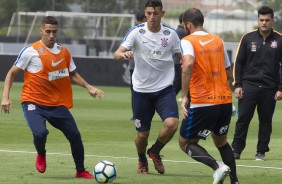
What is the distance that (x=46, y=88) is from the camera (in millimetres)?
12297

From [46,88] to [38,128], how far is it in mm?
537

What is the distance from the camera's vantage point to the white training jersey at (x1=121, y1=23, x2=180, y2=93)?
1251 cm

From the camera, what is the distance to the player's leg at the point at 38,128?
1207cm

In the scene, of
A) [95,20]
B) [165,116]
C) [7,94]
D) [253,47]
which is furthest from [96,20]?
[7,94]

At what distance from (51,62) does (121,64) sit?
22.5 meters

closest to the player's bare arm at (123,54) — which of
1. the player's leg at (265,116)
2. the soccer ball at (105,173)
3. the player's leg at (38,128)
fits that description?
the player's leg at (38,128)

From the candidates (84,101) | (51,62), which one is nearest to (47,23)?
(51,62)

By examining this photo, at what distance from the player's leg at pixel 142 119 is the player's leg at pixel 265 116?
2.38m

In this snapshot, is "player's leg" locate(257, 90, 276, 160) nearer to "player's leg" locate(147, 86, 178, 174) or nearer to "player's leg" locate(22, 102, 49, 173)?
"player's leg" locate(147, 86, 178, 174)

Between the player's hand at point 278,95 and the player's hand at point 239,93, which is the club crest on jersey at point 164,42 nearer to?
the player's hand at point 239,93

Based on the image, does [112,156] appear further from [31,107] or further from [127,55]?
[127,55]

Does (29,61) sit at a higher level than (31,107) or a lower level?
higher

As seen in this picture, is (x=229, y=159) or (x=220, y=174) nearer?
(x=220, y=174)

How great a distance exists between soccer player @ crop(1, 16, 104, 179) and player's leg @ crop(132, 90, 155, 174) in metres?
0.57
